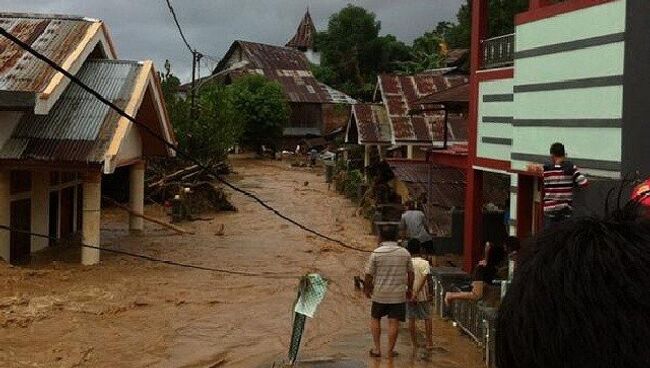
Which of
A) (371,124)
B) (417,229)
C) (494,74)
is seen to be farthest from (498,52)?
(371,124)

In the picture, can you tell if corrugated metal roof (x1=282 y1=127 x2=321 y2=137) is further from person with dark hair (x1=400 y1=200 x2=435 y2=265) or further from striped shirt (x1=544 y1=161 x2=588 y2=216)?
striped shirt (x1=544 y1=161 x2=588 y2=216)

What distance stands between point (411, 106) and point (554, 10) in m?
15.6

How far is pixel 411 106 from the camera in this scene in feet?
78.8

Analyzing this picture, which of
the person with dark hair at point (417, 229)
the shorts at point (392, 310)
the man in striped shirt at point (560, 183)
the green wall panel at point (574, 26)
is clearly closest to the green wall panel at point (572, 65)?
the green wall panel at point (574, 26)

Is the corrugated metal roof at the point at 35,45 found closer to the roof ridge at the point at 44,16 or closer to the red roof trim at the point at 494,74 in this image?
the roof ridge at the point at 44,16

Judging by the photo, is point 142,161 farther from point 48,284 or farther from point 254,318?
point 254,318

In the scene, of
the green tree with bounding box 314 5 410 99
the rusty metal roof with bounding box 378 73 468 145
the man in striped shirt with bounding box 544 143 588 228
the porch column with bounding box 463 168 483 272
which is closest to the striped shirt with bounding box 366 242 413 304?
the man in striped shirt with bounding box 544 143 588 228

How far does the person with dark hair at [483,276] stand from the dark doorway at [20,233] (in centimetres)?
973

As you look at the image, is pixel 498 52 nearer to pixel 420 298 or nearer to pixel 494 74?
pixel 494 74

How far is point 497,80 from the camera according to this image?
11.2 metres

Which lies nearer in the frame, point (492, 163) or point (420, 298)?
point (420, 298)

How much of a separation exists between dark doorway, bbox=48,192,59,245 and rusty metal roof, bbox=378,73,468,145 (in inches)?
459

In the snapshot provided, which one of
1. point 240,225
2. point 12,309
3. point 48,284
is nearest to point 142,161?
point 240,225

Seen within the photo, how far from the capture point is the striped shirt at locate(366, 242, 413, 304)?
310 inches
